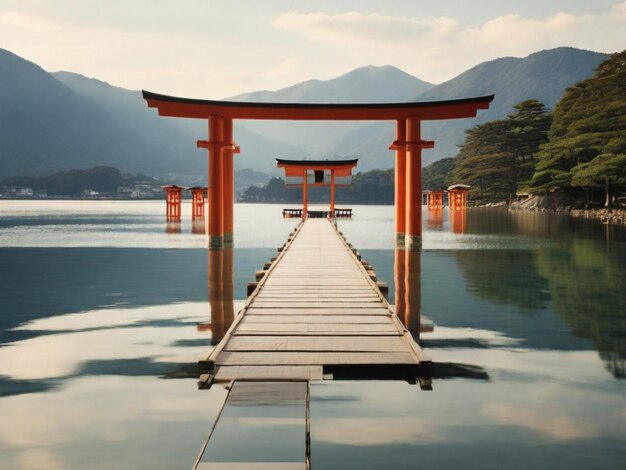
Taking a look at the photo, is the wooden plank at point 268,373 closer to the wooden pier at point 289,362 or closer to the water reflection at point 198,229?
the wooden pier at point 289,362

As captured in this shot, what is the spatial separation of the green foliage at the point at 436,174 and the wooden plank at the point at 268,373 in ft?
341

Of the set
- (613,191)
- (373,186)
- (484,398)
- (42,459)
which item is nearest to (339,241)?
(484,398)

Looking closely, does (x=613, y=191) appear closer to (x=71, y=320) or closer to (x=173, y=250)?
(x=173, y=250)

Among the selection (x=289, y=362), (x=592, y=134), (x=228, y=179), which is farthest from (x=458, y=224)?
(x=289, y=362)

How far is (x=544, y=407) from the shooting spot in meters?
6.08

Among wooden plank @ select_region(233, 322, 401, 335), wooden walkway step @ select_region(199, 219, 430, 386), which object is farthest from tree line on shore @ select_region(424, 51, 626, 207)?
wooden plank @ select_region(233, 322, 401, 335)

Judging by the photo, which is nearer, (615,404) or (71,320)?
(615,404)

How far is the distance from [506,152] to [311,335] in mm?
72405

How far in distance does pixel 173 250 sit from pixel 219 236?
354 cm

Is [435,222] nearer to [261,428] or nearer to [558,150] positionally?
[558,150]

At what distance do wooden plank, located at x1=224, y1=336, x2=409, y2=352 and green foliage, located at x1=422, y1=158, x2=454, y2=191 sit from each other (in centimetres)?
10282

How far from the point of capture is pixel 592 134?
147 ft

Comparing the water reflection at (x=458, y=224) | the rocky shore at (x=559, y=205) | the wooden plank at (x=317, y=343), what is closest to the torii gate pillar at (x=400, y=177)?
the water reflection at (x=458, y=224)

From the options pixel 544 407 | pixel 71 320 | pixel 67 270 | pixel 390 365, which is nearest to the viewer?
pixel 544 407
